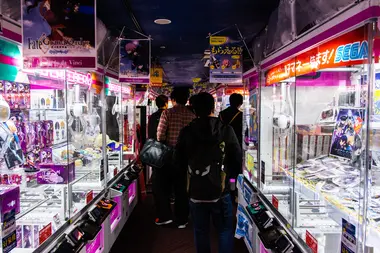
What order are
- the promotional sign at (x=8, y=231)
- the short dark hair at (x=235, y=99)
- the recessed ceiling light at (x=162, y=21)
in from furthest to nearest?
the short dark hair at (x=235, y=99)
the recessed ceiling light at (x=162, y=21)
the promotional sign at (x=8, y=231)

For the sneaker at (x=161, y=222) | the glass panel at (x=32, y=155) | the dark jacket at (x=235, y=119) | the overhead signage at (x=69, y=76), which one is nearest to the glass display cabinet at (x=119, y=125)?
the overhead signage at (x=69, y=76)

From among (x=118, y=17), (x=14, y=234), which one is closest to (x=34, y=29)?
(x=14, y=234)

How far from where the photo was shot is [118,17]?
4199 millimetres

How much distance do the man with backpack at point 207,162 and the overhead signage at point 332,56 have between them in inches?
29.0

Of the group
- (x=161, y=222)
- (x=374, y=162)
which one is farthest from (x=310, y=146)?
(x=161, y=222)

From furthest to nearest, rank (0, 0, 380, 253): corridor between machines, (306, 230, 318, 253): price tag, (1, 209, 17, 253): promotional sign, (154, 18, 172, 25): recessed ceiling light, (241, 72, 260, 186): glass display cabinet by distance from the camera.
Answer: (154, 18, 172, 25): recessed ceiling light, (241, 72, 260, 186): glass display cabinet, (306, 230, 318, 253): price tag, (0, 0, 380, 253): corridor between machines, (1, 209, 17, 253): promotional sign

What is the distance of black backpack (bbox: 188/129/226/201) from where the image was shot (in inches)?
104

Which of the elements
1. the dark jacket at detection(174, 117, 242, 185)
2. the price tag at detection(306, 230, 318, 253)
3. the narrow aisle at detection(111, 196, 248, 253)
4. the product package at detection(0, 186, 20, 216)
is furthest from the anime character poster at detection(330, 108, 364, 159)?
the product package at detection(0, 186, 20, 216)

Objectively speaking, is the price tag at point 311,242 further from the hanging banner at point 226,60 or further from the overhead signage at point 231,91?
the overhead signage at point 231,91

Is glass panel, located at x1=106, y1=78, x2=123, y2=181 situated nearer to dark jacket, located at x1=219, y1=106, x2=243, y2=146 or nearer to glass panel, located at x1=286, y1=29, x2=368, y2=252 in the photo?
dark jacket, located at x1=219, y1=106, x2=243, y2=146

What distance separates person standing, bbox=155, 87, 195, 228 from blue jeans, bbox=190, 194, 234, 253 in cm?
121

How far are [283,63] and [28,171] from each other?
91.3 inches

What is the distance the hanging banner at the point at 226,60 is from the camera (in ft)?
15.4

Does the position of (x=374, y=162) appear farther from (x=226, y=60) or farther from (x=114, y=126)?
(x=114, y=126)
